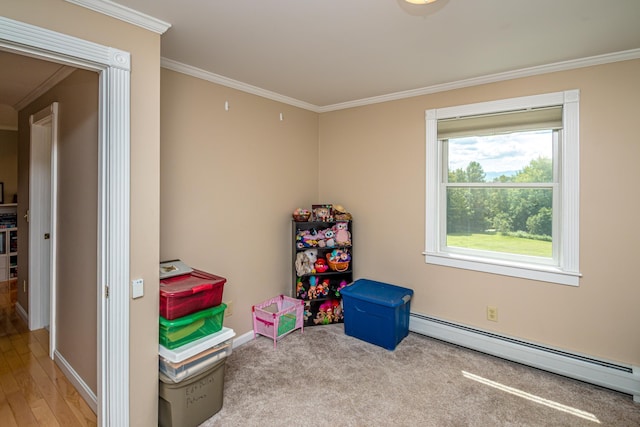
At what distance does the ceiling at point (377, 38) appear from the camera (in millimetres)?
1741

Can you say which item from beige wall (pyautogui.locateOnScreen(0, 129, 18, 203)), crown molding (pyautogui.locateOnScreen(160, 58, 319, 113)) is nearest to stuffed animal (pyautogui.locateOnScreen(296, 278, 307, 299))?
crown molding (pyautogui.locateOnScreen(160, 58, 319, 113))

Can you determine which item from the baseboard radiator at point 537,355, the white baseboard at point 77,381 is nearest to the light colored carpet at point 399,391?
the baseboard radiator at point 537,355

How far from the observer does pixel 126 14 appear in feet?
5.72

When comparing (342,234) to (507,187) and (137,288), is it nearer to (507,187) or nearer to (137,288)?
(507,187)

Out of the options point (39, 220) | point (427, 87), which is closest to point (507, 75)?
point (427, 87)

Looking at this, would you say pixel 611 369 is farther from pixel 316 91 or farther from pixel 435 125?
pixel 316 91

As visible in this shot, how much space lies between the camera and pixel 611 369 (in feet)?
7.77

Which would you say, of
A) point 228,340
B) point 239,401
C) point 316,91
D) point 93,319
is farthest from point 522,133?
point 93,319

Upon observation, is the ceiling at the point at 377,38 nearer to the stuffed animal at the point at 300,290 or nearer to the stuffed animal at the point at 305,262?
the stuffed animal at the point at 305,262

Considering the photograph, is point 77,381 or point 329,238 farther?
point 329,238

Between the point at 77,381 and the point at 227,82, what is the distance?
2.63 meters

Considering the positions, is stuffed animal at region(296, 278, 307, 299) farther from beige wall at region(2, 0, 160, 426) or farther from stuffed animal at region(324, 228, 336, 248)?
beige wall at region(2, 0, 160, 426)

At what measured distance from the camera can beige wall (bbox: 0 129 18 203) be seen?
518cm

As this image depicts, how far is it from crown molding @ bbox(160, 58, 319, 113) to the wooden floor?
2.50 metres
